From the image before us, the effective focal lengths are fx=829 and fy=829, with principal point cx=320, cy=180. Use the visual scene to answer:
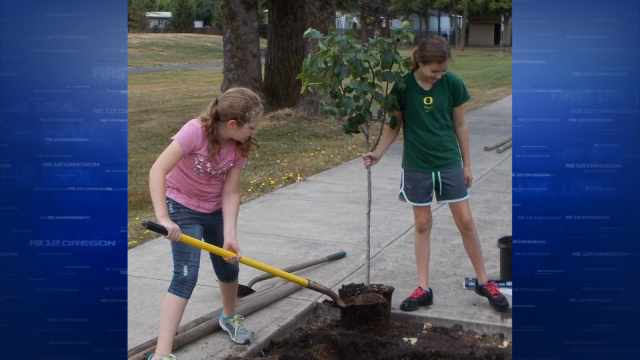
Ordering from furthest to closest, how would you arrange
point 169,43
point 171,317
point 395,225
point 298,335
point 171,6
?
point 171,6 → point 169,43 → point 395,225 → point 298,335 → point 171,317

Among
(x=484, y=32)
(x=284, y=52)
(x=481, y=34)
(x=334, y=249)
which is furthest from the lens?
(x=481, y=34)

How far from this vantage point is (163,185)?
367 cm

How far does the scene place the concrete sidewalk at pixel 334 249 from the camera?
190 inches

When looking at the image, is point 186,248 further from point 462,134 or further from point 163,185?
point 462,134

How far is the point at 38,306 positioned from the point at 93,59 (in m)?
0.93

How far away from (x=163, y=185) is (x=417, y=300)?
1903mm

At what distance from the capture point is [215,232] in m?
4.12

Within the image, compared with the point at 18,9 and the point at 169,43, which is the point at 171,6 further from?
the point at 18,9

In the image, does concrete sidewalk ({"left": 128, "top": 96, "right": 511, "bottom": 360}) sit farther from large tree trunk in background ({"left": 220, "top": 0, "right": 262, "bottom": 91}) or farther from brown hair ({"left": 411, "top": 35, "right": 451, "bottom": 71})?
large tree trunk in background ({"left": 220, "top": 0, "right": 262, "bottom": 91})

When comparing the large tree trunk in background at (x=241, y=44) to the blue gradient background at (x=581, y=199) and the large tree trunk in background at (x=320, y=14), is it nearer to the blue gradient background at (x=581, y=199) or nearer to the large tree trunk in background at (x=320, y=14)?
the large tree trunk in background at (x=320, y=14)

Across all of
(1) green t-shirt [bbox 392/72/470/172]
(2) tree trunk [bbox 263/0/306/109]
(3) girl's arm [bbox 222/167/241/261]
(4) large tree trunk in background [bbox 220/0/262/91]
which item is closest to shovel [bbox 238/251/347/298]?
(3) girl's arm [bbox 222/167/241/261]

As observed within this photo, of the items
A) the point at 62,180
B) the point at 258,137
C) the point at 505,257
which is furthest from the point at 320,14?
the point at 62,180

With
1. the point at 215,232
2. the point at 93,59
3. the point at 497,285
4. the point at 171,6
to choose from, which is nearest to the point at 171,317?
the point at 215,232

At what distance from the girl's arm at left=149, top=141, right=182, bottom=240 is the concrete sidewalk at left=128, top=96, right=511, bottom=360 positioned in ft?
3.08
